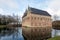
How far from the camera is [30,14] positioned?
64.2 m

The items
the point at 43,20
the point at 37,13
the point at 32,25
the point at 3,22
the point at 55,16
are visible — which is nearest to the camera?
the point at 32,25

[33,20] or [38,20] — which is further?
[38,20]

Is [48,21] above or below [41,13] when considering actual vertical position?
Result: below

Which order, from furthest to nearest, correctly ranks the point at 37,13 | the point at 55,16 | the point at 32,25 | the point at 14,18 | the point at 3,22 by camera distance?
the point at 55,16 → the point at 14,18 → the point at 3,22 → the point at 37,13 → the point at 32,25

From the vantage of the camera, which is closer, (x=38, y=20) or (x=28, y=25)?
(x=28, y=25)

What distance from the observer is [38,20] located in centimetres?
6938

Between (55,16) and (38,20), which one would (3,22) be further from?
(55,16)

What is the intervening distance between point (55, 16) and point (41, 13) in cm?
4517

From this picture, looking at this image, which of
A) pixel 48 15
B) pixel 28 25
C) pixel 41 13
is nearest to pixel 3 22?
pixel 28 25

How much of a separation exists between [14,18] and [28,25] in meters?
41.7

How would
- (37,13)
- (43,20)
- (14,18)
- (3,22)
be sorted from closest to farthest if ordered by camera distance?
(37,13), (43,20), (3,22), (14,18)

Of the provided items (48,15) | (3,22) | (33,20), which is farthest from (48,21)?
(3,22)

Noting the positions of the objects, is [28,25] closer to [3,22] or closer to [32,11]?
[32,11]

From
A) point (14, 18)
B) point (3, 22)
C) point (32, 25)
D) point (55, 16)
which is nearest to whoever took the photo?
point (32, 25)
